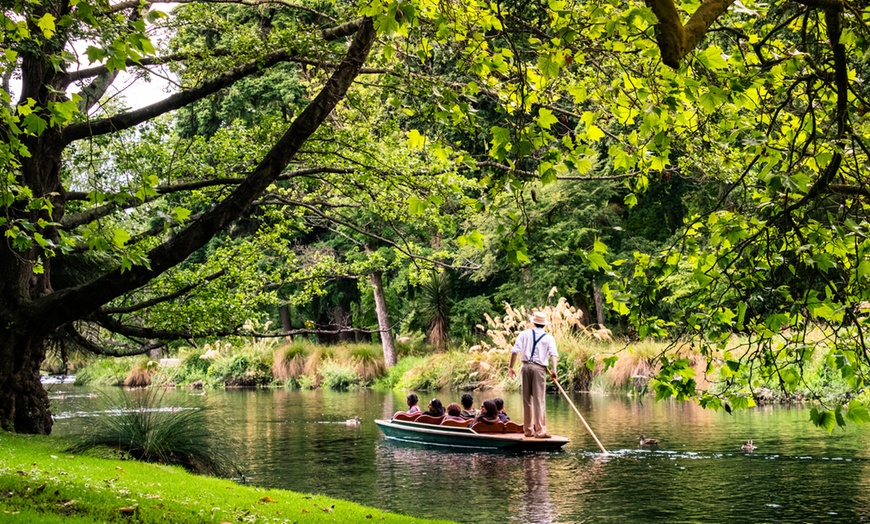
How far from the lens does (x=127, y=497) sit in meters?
7.36

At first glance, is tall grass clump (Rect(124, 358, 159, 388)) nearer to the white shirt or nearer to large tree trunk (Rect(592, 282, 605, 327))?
large tree trunk (Rect(592, 282, 605, 327))

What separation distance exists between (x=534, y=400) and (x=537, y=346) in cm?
95

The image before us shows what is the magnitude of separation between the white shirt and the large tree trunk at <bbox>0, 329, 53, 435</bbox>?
7701mm

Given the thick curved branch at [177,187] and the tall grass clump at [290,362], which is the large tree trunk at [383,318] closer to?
the tall grass clump at [290,362]

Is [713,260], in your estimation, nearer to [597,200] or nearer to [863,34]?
[863,34]

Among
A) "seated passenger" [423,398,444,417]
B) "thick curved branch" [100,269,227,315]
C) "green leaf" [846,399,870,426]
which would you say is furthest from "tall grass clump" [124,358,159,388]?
"green leaf" [846,399,870,426]

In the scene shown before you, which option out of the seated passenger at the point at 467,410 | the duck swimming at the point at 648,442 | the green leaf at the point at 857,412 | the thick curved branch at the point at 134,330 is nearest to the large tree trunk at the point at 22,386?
the thick curved branch at the point at 134,330

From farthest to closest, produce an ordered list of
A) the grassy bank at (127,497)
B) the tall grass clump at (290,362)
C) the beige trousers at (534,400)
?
the tall grass clump at (290,362)
the beige trousers at (534,400)
the grassy bank at (127,497)

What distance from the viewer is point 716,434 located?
1564 centimetres

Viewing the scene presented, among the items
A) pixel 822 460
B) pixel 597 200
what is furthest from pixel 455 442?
pixel 597 200

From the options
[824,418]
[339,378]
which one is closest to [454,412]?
[824,418]

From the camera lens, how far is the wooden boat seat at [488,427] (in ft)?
50.5

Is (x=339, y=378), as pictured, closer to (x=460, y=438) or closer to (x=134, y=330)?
(x=460, y=438)

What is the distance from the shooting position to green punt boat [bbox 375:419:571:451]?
47.6ft
